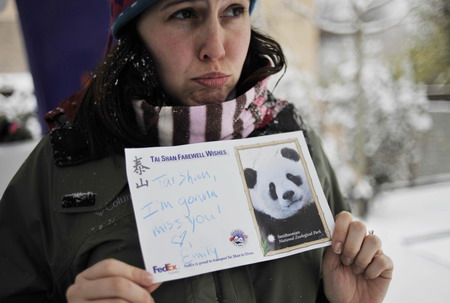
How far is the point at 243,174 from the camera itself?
815mm

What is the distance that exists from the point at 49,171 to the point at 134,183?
0.28 meters

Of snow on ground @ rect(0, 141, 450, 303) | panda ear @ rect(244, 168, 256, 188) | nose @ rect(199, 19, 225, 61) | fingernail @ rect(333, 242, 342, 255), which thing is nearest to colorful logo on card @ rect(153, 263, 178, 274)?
panda ear @ rect(244, 168, 256, 188)

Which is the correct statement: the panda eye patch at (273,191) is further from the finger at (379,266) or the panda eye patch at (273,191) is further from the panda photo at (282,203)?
the finger at (379,266)

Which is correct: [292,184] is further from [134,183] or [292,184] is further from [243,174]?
[134,183]

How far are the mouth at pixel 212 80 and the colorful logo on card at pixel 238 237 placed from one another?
0.34 metres

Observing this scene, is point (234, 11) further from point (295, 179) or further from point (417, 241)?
point (417, 241)

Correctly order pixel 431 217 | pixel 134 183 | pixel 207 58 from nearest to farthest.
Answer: pixel 134 183, pixel 207 58, pixel 431 217

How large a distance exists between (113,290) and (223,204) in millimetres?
265

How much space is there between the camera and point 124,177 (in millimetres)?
849

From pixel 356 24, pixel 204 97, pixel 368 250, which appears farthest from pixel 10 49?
pixel 368 250

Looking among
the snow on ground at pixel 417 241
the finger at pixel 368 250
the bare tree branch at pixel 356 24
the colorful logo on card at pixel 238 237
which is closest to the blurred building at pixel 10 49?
the bare tree branch at pixel 356 24

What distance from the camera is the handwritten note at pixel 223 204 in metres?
0.71

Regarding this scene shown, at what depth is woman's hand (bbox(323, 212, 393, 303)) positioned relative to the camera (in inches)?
31.0

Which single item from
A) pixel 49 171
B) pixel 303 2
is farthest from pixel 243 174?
pixel 303 2
